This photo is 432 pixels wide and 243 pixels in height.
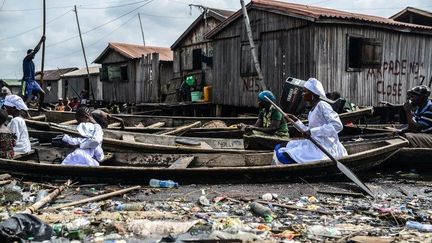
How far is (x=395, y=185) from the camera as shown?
6.67 meters

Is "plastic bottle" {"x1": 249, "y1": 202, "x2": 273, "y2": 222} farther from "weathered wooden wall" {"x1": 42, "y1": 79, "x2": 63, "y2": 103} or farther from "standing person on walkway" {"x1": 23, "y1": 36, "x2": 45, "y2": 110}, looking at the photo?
"weathered wooden wall" {"x1": 42, "y1": 79, "x2": 63, "y2": 103}

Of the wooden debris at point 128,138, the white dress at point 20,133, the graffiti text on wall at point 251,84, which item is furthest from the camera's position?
the graffiti text on wall at point 251,84

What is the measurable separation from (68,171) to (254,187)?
245cm

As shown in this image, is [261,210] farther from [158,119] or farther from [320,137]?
[158,119]

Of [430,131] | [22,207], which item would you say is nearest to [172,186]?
[22,207]

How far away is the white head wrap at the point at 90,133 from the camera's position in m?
6.23

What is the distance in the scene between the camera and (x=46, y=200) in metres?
5.12

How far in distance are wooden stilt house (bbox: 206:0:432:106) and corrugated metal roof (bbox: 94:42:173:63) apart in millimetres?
8106

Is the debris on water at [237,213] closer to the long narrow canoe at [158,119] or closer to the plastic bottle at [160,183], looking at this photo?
the plastic bottle at [160,183]

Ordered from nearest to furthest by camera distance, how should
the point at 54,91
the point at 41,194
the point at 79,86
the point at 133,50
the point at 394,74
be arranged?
1. the point at 41,194
2. the point at 394,74
3. the point at 133,50
4. the point at 79,86
5. the point at 54,91

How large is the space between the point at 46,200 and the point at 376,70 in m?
12.1

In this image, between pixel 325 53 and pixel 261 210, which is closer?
pixel 261 210

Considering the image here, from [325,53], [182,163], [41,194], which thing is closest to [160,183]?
[182,163]

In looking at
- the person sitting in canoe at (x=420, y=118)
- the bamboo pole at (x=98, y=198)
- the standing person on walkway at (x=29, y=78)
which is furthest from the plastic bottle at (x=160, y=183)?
the standing person on walkway at (x=29, y=78)
